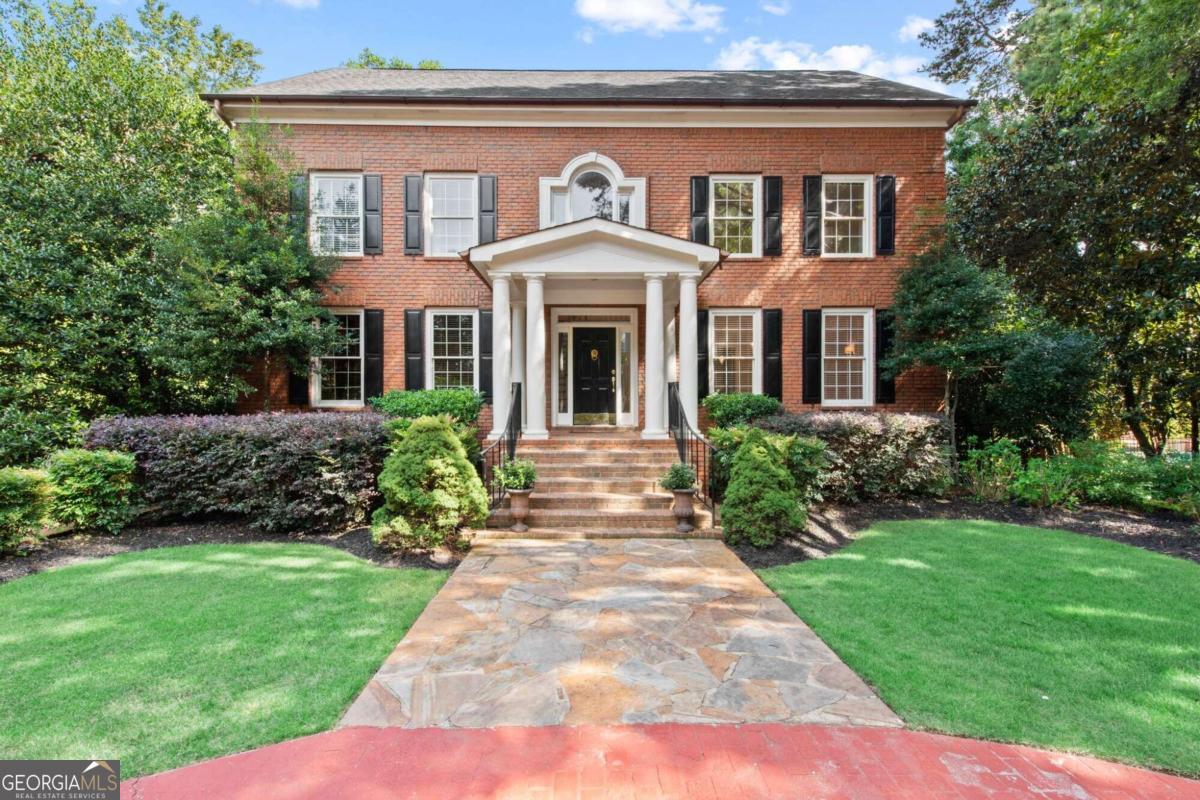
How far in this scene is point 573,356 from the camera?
1113cm

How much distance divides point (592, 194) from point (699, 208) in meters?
2.27

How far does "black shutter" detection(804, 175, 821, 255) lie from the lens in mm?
10945

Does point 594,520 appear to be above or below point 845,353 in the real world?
below

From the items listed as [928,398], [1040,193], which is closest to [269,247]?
[928,398]

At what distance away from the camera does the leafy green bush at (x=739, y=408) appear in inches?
381

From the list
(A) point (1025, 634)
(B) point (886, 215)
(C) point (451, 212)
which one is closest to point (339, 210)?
(C) point (451, 212)

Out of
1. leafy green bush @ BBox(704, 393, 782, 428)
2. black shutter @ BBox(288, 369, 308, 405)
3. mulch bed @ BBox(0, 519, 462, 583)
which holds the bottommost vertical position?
mulch bed @ BBox(0, 519, 462, 583)

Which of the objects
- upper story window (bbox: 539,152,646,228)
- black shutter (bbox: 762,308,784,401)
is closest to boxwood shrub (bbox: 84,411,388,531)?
upper story window (bbox: 539,152,646,228)

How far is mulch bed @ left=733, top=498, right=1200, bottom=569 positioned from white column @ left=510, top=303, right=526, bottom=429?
5.36 metres

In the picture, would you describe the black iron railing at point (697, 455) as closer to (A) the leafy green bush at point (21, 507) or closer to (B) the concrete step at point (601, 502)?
(B) the concrete step at point (601, 502)

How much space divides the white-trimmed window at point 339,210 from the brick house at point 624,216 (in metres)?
0.04

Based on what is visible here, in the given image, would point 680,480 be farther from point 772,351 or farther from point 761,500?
point 772,351

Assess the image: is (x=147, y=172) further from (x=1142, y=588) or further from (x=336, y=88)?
(x=1142, y=588)

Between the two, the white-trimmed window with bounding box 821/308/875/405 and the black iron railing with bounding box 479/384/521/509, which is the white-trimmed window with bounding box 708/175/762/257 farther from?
the black iron railing with bounding box 479/384/521/509
